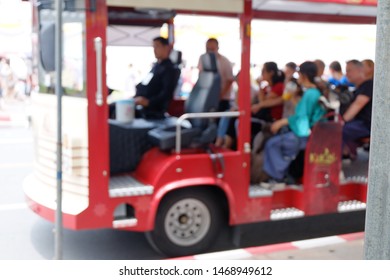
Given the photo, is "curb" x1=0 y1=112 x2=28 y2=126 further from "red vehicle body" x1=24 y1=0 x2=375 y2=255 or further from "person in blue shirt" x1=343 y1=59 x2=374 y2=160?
"person in blue shirt" x1=343 y1=59 x2=374 y2=160

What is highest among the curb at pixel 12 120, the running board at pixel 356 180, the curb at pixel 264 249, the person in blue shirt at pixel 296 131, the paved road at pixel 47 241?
the person in blue shirt at pixel 296 131

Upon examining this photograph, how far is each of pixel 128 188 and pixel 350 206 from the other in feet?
7.93

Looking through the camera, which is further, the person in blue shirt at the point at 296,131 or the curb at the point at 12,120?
the curb at the point at 12,120

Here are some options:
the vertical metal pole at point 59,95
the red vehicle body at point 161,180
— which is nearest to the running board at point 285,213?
the red vehicle body at point 161,180

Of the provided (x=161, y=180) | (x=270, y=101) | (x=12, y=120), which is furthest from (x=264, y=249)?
(x=12, y=120)

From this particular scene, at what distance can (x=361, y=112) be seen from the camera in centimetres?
615

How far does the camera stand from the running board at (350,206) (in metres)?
5.83

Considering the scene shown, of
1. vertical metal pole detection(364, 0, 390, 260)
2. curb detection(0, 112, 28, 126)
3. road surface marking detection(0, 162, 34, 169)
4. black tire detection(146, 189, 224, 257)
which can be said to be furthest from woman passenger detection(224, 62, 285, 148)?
curb detection(0, 112, 28, 126)

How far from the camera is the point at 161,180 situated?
197 inches

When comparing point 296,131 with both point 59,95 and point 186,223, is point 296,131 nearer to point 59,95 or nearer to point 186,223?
point 186,223

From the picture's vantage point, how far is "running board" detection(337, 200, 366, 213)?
5.83m

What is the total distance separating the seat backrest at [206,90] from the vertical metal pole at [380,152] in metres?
2.79

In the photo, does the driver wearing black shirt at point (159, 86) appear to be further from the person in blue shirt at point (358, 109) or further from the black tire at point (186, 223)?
the person in blue shirt at point (358, 109)

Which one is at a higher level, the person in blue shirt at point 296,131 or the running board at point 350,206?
the person in blue shirt at point 296,131
